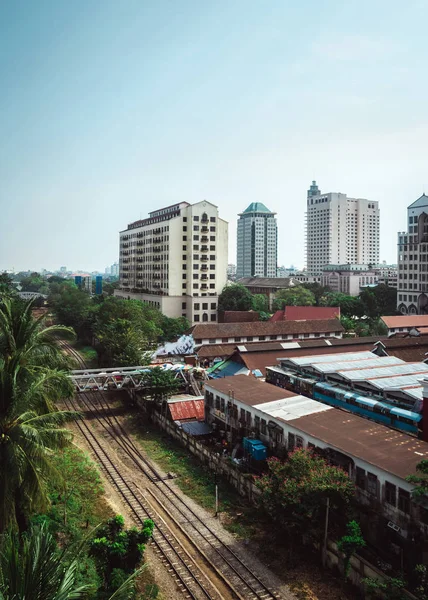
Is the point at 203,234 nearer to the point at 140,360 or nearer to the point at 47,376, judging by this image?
the point at 140,360

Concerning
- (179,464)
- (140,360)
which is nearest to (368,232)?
(140,360)

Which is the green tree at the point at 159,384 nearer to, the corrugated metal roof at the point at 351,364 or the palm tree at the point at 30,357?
the corrugated metal roof at the point at 351,364

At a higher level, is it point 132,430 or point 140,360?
point 140,360

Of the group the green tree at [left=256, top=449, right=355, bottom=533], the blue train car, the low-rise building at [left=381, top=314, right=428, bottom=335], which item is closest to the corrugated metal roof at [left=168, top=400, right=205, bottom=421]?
the blue train car

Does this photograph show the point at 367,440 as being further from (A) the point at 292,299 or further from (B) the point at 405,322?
(A) the point at 292,299

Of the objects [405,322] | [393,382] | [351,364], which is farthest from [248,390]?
[405,322]

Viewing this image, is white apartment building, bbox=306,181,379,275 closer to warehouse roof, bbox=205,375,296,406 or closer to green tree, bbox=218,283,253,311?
green tree, bbox=218,283,253,311
